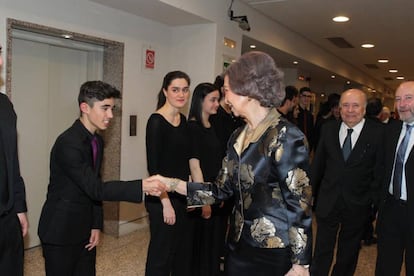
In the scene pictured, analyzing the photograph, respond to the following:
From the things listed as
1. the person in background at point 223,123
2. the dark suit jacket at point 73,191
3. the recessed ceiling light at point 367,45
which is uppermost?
the recessed ceiling light at point 367,45

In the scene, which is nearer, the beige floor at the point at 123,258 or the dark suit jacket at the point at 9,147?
the dark suit jacket at the point at 9,147

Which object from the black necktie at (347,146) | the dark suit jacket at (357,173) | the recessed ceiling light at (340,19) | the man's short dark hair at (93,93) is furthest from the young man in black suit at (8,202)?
the recessed ceiling light at (340,19)

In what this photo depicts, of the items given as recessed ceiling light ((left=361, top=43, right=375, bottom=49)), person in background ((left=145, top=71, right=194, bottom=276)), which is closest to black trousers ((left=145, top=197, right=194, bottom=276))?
person in background ((left=145, top=71, right=194, bottom=276))

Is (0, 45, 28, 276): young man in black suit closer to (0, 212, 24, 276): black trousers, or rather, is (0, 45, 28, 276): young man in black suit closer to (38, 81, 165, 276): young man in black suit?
(0, 212, 24, 276): black trousers

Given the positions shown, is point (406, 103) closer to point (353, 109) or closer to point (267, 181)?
point (353, 109)

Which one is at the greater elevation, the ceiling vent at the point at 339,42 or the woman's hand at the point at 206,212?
the ceiling vent at the point at 339,42

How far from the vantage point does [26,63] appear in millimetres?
3580

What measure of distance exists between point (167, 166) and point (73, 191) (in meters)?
0.69

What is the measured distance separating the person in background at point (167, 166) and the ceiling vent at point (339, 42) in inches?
187

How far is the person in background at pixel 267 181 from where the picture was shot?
5.00 feet

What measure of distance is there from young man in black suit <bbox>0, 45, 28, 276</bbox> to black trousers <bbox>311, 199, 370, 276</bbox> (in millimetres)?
2087

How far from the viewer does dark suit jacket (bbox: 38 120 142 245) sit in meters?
1.86

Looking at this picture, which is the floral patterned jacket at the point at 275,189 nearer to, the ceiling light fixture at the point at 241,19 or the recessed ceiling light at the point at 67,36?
the recessed ceiling light at the point at 67,36

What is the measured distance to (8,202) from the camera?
1.85 meters
